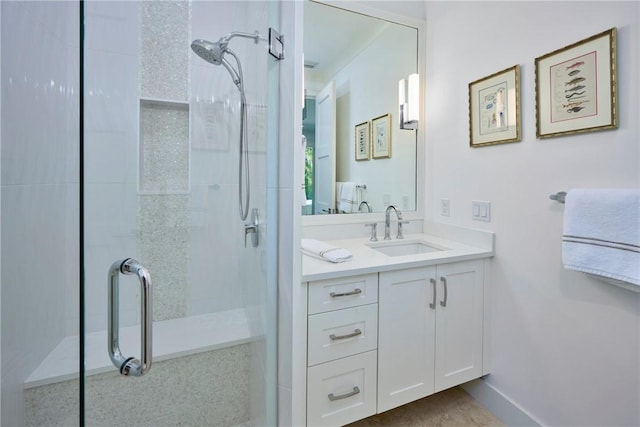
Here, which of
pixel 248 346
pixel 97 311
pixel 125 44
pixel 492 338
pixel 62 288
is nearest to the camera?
pixel 97 311

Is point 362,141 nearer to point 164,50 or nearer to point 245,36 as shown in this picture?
point 245,36

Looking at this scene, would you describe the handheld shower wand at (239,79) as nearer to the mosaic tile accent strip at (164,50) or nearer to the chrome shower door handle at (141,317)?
the mosaic tile accent strip at (164,50)

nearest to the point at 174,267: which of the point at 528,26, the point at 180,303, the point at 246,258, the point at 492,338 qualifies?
the point at 180,303

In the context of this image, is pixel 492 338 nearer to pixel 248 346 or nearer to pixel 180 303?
pixel 248 346

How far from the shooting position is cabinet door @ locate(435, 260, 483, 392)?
4.99 ft

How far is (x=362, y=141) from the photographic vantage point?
2078 millimetres

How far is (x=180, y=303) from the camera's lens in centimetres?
133

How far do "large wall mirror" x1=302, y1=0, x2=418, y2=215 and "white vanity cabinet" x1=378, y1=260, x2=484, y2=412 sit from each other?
70 centimetres

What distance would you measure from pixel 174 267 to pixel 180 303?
0.53 feet

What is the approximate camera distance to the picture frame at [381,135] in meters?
2.09

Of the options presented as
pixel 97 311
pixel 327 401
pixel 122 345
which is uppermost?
pixel 97 311

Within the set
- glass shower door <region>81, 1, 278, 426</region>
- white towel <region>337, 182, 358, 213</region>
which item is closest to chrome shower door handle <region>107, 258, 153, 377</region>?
glass shower door <region>81, 1, 278, 426</region>

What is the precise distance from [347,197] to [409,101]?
2.51ft

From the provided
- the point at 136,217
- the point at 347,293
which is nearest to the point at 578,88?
the point at 347,293
